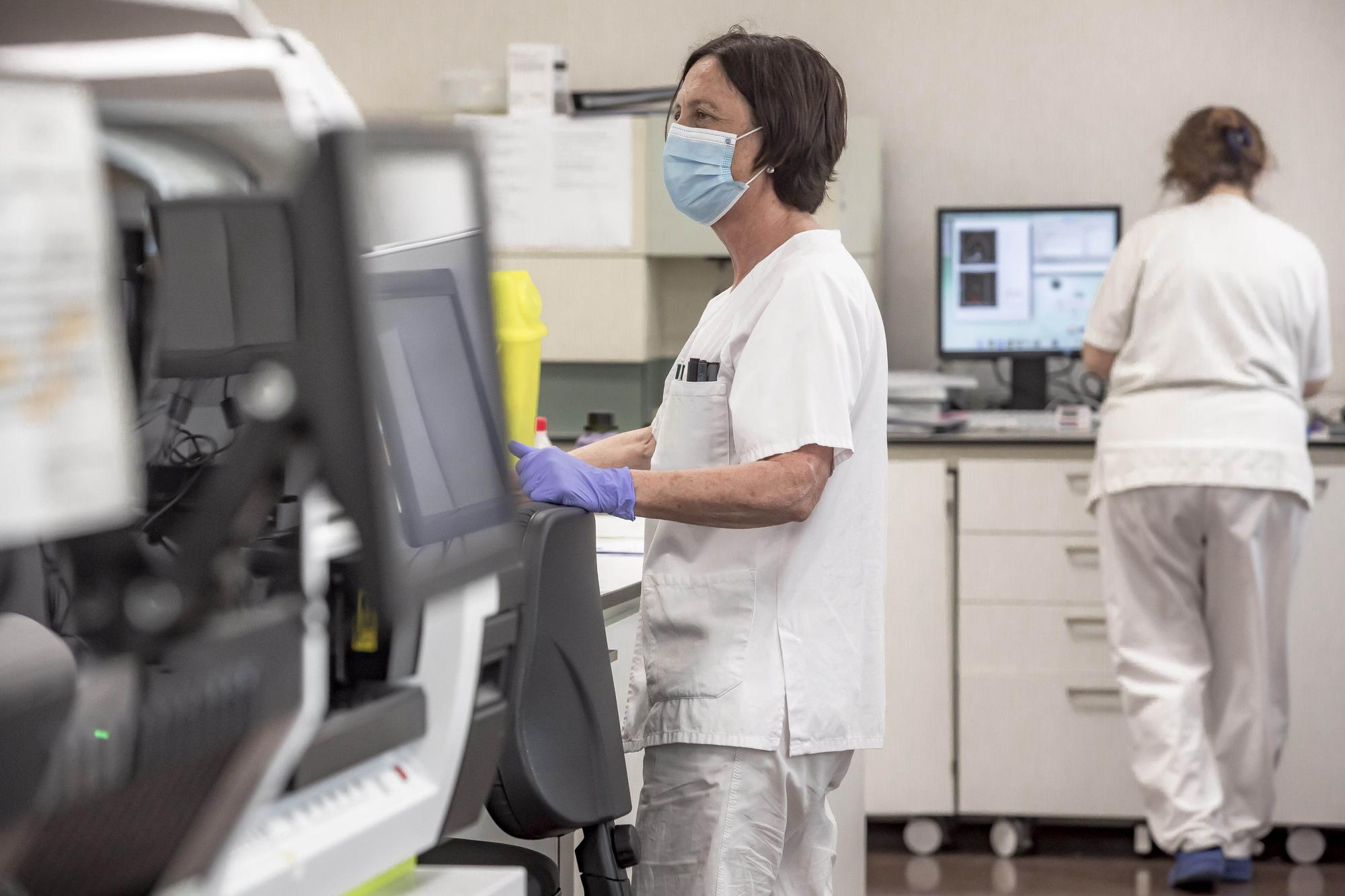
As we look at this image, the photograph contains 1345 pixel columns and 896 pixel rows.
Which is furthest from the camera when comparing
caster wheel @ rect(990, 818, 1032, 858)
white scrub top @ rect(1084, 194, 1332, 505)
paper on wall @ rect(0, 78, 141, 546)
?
caster wheel @ rect(990, 818, 1032, 858)

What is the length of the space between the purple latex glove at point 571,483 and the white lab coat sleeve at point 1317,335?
2.06 metres

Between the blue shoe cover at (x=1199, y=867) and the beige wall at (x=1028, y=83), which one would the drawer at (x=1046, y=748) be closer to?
the blue shoe cover at (x=1199, y=867)

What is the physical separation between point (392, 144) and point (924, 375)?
278 cm

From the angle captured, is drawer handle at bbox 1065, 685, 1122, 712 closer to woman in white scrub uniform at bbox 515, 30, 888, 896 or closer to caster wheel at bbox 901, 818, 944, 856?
caster wheel at bbox 901, 818, 944, 856

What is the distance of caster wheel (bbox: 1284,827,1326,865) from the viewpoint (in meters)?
3.07

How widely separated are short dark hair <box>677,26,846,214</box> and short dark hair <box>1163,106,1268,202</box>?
5.48ft

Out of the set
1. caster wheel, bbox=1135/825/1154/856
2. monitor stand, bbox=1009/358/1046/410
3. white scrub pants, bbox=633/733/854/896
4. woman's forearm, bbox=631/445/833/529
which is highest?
woman's forearm, bbox=631/445/833/529

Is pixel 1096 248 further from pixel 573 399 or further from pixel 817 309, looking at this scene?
pixel 817 309

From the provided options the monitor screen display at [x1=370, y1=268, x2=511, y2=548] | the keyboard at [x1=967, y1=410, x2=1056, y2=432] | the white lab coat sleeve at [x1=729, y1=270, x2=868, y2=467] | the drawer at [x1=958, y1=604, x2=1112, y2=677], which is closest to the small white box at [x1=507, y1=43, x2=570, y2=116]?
the keyboard at [x1=967, y1=410, x2=1056, y2=432]

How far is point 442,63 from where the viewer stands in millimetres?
4105

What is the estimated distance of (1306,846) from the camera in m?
3.07

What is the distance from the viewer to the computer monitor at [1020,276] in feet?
11.3

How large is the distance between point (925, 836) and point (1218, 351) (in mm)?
1248

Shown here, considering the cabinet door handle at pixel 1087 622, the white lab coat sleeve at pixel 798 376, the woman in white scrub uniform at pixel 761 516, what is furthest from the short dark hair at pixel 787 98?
the cabinet door handle at pixel 1087 622
